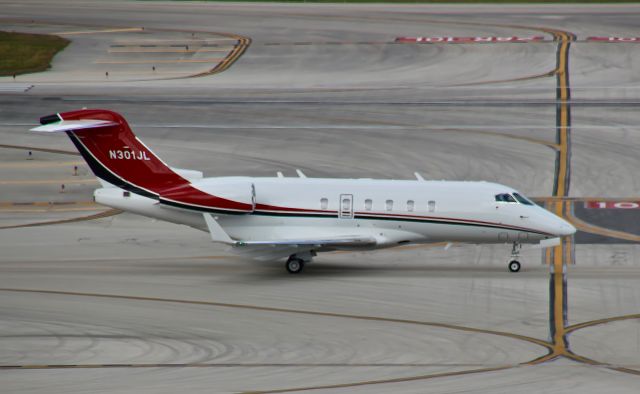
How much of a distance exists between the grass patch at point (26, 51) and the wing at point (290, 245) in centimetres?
3912

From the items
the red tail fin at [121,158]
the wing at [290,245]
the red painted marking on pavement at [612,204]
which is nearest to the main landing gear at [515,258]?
the wing at [290,245]

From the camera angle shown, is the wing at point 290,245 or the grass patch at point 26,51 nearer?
the wing at point 290,245

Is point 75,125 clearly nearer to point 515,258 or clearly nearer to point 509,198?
point 509,198

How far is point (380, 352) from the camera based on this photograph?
31047mm

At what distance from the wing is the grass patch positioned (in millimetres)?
39120

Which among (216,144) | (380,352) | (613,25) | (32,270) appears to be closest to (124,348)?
(380,352)

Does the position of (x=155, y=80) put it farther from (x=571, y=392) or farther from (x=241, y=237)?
(x=571, y=392)

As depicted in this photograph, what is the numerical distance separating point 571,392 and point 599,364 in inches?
101

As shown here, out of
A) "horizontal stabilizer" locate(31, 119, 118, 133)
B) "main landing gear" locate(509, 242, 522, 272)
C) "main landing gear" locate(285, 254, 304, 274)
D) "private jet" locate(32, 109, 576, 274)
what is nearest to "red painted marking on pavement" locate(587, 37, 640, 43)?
"private jet" locate(32, 109, 576, 274)

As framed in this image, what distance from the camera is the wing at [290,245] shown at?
3812cm

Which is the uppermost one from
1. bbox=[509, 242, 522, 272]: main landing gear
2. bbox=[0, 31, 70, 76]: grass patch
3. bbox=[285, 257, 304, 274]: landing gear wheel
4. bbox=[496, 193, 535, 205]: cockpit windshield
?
bbox=[0, 31, 70, 76]: grass patch

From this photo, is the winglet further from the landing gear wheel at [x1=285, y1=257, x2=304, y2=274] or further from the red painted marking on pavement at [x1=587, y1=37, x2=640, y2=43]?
the red painted marking on pavement at [x1=587, y1=37, x2=640, y2=43]

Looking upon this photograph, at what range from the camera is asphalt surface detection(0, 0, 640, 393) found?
30517 mm

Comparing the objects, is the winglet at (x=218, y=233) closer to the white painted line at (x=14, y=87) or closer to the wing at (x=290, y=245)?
the wing at (x=290, y=245)
